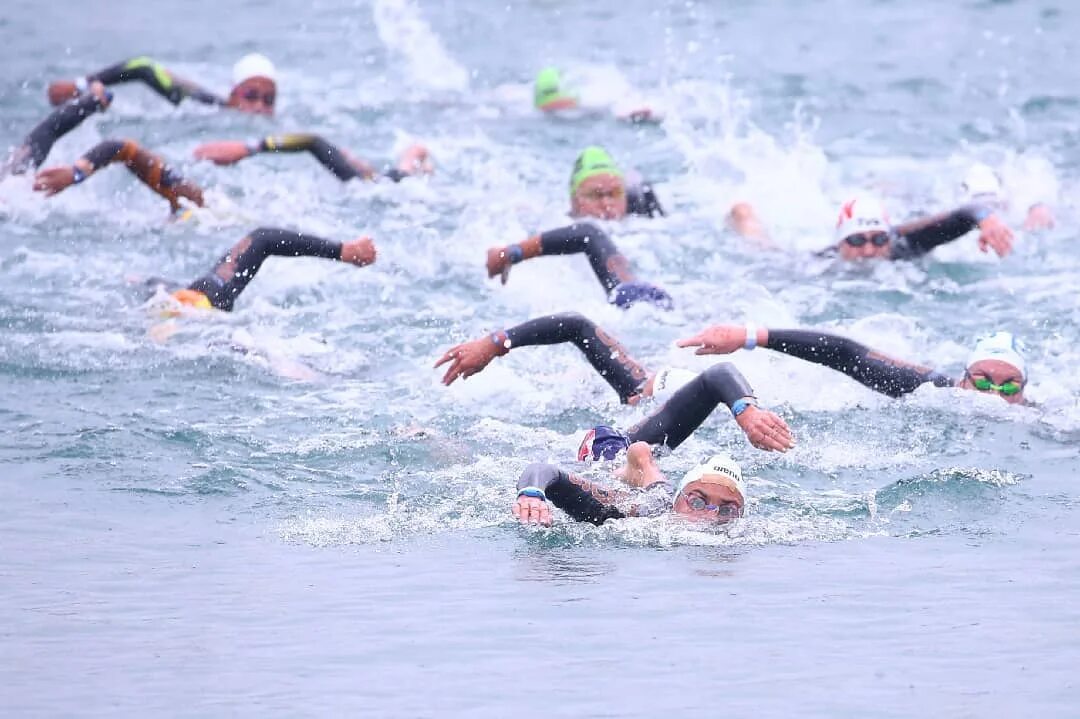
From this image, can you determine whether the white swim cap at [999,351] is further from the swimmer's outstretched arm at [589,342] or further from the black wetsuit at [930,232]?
the swimmer's outstretched arm at [589,342]

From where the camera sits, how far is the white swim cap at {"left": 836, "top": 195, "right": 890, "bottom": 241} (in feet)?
52.5

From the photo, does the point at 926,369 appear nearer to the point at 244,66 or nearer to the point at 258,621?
the point at 258,621

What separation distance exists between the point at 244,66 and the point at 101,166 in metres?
5.56

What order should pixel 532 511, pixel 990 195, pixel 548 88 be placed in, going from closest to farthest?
pixel 532 511 → pixel 990 195 → pixel 548 88

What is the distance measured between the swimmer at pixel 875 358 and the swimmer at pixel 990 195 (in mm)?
4858

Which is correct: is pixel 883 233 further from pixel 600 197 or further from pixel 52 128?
pixel 52 128

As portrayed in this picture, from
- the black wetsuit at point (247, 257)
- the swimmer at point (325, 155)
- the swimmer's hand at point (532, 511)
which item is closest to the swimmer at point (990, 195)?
the swimmer at point (325, 155)

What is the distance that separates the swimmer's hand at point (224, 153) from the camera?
16.5 metres

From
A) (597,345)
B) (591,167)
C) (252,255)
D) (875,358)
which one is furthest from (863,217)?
(252,255)

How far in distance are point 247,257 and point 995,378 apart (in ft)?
18.7

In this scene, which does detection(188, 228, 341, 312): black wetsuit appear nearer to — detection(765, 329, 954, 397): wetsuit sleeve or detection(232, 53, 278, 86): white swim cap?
detection(765, 329, 954, 397): wetsuit sleeve

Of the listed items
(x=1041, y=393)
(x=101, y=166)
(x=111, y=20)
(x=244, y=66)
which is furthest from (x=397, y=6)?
(x=1041, y=393)

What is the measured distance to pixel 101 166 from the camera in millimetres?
15500

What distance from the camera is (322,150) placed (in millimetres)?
17438
